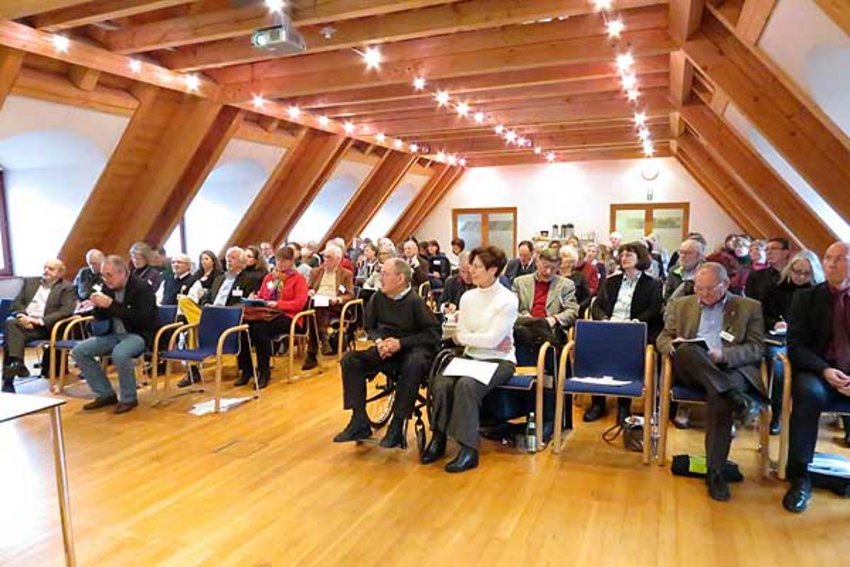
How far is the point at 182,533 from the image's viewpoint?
2.66 metres

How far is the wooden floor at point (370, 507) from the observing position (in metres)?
2.49

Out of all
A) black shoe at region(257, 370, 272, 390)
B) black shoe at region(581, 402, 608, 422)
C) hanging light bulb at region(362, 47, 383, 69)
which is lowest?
black shoe at region(581, 402, 608, 422)

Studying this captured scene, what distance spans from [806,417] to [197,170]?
6355 millimetres

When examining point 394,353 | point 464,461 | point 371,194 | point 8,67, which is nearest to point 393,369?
point 394,353

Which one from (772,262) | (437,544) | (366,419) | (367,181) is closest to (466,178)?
(367,181)

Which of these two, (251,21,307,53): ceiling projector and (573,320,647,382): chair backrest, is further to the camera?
(251,21,307,53): ceiling projector

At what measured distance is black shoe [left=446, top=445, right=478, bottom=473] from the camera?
3.33 m

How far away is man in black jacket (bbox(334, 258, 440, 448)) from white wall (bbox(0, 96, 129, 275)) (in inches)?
150

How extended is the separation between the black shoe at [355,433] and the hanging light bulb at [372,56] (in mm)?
3159

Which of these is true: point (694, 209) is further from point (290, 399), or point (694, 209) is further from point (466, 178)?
point (290, 399)

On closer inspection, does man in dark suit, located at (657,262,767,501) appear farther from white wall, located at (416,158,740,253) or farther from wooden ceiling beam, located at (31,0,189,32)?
white wall, located at (416,158,740,253)

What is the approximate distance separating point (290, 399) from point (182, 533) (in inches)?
82.2

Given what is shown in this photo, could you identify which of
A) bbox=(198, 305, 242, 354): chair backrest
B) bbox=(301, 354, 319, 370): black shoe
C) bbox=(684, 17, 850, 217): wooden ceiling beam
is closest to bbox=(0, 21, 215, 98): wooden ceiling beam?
bbox=(198, 305, 242, 354): chair backrest

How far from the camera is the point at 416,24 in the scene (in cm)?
426
